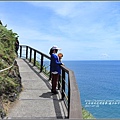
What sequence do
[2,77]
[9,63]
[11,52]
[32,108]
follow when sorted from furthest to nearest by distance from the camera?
[11,52], [9,63], [2,77], [32,108]

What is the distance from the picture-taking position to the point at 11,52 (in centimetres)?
784

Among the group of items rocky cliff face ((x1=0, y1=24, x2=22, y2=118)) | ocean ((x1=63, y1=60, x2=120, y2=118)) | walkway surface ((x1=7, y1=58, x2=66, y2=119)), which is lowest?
ocean ((x1=63, y1=60, x2=120, y2=118))

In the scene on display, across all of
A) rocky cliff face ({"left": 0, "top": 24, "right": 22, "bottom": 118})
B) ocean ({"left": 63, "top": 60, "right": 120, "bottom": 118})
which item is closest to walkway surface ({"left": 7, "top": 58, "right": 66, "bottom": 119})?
rocky cliff face ({"left": 0, "top": 24, "right": 22, "bottom": 118})

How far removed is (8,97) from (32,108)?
78cm

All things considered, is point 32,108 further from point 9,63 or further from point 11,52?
point 11,52

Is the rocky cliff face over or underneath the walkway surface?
over

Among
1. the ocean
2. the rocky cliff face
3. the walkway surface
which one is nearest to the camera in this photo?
the walkway surface

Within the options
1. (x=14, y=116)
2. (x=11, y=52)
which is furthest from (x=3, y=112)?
(x=11, y=52)

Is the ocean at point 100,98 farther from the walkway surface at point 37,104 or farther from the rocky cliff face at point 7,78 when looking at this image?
the rocky cliff face at point 7,78

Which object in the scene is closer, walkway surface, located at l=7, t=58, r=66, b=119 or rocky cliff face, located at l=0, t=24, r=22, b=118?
walkway surface, located at l=7, t=58, r=66, b=119

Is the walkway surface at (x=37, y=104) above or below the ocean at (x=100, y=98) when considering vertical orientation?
above

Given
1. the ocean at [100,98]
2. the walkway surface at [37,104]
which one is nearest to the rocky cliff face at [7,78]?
the walkway surface at [37,104]

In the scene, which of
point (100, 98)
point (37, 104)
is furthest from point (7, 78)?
point (100, 98)

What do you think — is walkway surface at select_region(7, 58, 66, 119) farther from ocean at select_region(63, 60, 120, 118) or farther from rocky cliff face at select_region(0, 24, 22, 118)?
ocean at select_region(63, 60, 120, 118)
